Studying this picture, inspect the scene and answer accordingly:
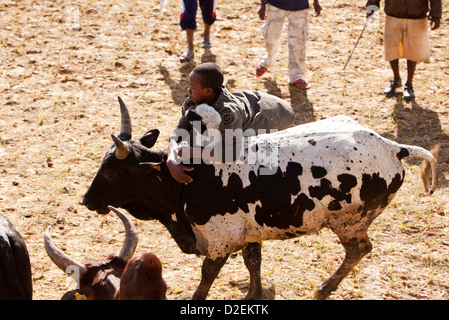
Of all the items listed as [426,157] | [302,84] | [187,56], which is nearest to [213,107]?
[426,157]

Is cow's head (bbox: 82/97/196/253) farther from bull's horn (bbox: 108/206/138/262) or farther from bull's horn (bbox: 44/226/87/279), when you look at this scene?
bull's horn (bbox: 44/226/87/279)

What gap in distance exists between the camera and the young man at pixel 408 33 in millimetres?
7914

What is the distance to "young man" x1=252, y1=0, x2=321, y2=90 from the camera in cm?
824

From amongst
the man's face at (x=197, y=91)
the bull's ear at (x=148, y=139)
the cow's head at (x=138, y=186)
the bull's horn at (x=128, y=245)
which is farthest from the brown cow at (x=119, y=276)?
the bull's ear at (x=148, y=139)

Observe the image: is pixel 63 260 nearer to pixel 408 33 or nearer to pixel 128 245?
pixel 128 245

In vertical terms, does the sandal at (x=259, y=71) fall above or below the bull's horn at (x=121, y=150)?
below

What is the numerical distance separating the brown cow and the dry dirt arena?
1.48 m

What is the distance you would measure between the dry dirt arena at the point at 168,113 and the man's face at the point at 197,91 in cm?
179

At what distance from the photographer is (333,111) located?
314 inches

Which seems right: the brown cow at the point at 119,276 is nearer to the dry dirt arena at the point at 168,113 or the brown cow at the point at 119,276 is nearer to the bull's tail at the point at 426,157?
the dry dirt arena at the point at 168,113

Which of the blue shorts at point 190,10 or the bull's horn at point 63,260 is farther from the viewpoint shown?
the blue shorts at point 190,10

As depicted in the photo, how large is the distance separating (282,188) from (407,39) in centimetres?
478
